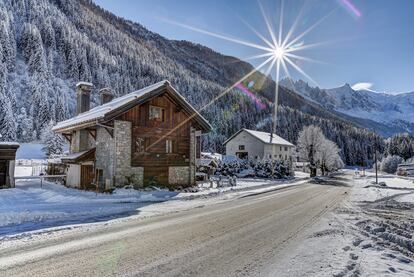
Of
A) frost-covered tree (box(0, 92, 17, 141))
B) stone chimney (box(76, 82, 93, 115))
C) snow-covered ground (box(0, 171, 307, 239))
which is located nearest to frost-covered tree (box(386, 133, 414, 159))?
snow-covered ground (box(0, 171, 307, 239))

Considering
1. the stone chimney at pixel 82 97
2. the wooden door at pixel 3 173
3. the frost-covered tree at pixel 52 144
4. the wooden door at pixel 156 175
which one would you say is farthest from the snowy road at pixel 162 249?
the frost-covered tree at pixel 52 144

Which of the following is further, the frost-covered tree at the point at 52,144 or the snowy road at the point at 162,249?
the frost-covered tree at the point at 52,144

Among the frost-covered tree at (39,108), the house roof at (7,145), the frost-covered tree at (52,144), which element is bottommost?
the house roof at (7,145)

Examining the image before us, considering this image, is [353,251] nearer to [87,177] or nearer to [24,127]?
[87,177]

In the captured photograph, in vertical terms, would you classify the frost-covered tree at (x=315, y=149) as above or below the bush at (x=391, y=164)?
above

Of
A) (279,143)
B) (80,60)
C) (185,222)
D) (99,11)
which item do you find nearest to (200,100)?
(80,60)

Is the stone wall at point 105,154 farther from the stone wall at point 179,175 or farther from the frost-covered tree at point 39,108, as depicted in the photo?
the frost-covered tree at point 39,108

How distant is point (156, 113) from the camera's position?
80.4 feet

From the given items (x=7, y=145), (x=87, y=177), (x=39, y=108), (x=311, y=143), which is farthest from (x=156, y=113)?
(x=39, y=108)

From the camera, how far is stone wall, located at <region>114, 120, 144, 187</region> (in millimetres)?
21266

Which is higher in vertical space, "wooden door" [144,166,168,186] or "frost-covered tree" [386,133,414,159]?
"frost-covered tree" [386,133,414,159]

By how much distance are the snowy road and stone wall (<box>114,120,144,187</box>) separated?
1039 cm

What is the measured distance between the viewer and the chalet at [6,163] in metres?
19.6

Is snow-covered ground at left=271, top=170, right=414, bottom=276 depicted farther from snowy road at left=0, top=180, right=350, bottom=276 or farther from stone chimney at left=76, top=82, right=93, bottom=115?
stone chimney at left=76, top=82, right=93, bottom=115
